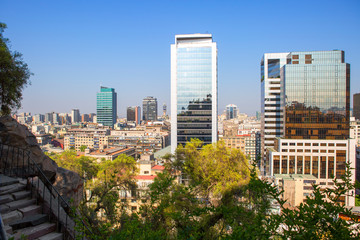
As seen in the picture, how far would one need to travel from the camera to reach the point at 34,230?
209 inches

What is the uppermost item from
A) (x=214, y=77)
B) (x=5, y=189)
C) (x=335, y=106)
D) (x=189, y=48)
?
(x=189, y=48)

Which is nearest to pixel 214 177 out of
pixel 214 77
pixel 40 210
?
pixel 40 210

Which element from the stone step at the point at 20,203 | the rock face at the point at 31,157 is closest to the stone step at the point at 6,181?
the stone step at the point at 20,203

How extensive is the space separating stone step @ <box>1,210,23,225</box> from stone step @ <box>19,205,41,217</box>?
0.31 ft

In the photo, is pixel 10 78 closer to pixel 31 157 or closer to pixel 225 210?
pixel 31 157

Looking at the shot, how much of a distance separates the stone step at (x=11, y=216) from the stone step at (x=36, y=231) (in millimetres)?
364

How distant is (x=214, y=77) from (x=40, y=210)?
42919 millimetres

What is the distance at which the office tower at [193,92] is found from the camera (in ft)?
152

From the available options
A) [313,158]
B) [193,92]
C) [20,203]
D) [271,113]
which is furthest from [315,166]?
[20,203]

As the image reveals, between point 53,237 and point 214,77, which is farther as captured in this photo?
point 214,77

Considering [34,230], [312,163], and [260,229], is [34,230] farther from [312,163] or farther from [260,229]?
[312,163]

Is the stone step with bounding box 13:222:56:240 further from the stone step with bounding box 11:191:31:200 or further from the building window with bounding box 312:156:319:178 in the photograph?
the building window with bounding box 312:156:319:178

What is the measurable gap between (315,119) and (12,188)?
4722cm

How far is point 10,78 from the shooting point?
9.86m
